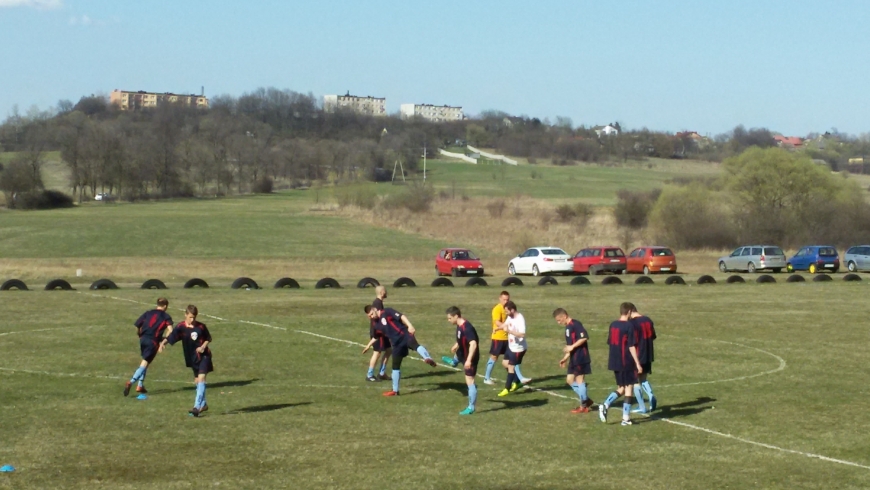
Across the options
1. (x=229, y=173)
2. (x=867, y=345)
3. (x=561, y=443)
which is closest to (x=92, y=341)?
(x=561, y=443)

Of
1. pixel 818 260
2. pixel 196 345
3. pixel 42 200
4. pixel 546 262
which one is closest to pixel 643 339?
pixel 196 345

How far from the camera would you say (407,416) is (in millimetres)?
16531

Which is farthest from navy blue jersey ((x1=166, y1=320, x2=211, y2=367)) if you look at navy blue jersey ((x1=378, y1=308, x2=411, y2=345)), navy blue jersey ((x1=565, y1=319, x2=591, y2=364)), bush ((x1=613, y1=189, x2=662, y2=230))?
bush ((x1=613, y1=189, x2=662, y2=230))

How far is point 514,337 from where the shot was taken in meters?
17.9

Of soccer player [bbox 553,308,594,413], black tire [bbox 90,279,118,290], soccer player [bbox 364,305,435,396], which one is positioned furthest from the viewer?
black tire [bbox 90,279,118,290]

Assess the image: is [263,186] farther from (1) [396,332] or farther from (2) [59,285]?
(1) [396,332]

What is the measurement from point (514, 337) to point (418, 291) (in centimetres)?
2341

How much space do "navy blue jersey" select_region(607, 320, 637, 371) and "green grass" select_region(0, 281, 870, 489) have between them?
1073 mm

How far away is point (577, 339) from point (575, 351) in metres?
0.24

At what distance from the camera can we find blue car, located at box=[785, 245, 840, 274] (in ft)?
176

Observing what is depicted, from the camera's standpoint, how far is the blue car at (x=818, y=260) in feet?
176

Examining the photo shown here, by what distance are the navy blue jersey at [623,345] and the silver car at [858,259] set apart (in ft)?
140

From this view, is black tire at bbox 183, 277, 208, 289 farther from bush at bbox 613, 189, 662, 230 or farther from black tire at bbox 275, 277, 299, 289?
bush at bbox 613, 189, 662, 230

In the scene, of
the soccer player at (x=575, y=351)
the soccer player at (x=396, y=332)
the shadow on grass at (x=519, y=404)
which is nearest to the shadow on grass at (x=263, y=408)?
the soccer player at (x=396, y=332)
